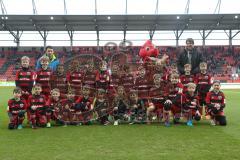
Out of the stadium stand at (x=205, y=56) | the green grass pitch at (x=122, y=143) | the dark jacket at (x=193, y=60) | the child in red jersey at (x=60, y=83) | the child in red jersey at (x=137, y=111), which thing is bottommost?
the green grass pitch at (x=122, y=143)

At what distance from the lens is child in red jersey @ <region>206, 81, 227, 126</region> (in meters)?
8.27

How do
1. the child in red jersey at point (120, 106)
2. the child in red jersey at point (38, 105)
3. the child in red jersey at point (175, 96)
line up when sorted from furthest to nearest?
Answer: the child in red jersey at point (175, 96) < the child in red jersey at point (120, 106) < the child in red jersey at point (38, 105)

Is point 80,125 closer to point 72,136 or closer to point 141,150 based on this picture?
point 72,136

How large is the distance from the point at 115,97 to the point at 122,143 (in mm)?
2498

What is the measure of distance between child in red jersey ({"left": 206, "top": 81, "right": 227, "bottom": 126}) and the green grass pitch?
16.6 inches

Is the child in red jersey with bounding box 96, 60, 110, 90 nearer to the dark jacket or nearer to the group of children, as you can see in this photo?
the group of children

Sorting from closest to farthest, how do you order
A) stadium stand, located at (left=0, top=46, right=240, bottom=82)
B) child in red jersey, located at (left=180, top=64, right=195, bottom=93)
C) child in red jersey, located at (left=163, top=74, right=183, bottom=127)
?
1. child in red jersey, located at (left=163, top=74, right=183, bottom=127)
2. child in red jersey, located at (left=180, top=64, right=195, bottom=93)
3. stadium stand, located at (left=0, top=46, right=240, bottom=82)

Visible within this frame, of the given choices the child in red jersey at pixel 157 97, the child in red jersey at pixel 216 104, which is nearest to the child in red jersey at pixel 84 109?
the child in red jersey at pixel 157 97

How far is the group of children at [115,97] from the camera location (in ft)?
26.7

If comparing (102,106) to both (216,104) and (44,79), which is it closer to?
(44,79)

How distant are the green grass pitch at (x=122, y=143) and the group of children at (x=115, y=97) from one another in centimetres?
49

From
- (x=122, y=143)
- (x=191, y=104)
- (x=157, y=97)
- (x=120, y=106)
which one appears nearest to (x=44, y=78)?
(x=120, y=106)

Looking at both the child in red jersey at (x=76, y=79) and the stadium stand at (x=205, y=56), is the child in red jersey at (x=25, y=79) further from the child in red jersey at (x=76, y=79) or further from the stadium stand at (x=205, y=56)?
the stadium stand at (x=205, y=56)

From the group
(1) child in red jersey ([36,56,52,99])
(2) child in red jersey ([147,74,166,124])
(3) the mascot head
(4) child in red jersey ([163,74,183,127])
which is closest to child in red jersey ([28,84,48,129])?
(1) child in red jersey ([36,56,52,99])
